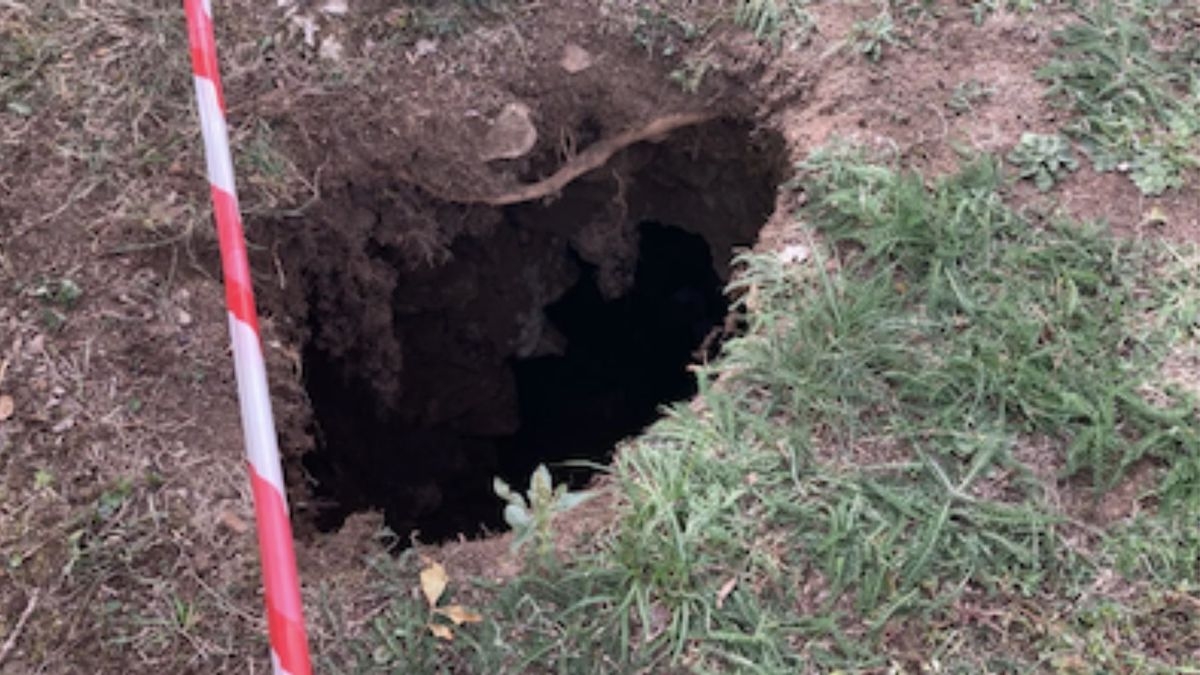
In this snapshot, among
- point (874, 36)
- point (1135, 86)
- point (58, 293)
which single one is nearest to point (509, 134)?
point (874, 36)

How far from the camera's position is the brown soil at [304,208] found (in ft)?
6.68

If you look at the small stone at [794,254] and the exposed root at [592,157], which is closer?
the small stone at [794,254]

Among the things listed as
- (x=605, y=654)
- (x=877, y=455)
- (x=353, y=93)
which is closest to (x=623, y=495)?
(x=605, y=654)

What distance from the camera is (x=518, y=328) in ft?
12.8

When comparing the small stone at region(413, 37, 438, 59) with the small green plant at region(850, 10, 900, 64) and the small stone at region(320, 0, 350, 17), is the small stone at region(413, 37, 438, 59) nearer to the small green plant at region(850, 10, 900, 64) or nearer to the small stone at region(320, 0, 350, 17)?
the small stone at region(320, 0, 350, 17)

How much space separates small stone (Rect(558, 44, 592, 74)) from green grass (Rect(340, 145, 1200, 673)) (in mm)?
797

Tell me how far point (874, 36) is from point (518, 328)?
182cm

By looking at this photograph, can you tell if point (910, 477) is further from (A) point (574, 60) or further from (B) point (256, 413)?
(A) point (574, 60)

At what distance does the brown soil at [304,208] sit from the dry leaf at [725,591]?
0.97 ft

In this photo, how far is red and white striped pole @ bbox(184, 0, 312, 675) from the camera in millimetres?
1704

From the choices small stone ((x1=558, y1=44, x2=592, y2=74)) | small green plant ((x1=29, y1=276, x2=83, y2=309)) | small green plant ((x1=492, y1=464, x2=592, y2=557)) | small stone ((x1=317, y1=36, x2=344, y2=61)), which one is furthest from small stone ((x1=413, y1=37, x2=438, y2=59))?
small green plant ((x1=492, y1=464, x2=592, y2=557))

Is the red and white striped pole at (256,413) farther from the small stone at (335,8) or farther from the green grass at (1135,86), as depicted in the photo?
the green grass at (1135,86)

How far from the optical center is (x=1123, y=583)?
1.99 m

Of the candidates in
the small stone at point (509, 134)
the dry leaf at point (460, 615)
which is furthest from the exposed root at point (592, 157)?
the dry leaf at point (460, 615)
